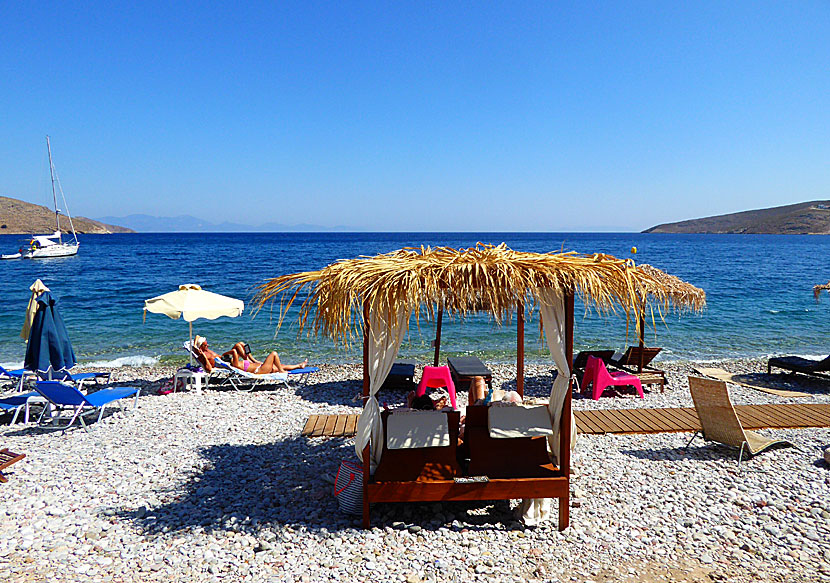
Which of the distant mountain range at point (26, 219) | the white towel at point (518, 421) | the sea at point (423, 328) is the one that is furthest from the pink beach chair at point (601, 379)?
the distant mountain range at point (26, 219)

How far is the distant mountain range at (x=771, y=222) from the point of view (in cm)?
10956

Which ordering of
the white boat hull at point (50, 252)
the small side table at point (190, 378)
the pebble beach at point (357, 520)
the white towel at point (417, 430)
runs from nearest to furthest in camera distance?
the pebble beach at point (357, 520) → the white towel at point (417, 430) → the small side table at point (190, 378) → the white boat hull at point (50, 252)

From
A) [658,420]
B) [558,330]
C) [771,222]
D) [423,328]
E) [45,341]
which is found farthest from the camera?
[771,222]

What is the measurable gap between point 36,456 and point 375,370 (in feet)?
14.6

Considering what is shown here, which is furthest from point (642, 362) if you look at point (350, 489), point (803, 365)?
point (350, 489)

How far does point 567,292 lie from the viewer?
14.6ft

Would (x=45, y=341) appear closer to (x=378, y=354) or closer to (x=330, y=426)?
(x=330, y=426)

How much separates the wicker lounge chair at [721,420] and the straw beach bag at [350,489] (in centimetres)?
384

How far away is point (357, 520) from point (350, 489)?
0.86 ft

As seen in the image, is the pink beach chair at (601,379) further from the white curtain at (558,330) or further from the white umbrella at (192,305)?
the white umbrella at (192,305)

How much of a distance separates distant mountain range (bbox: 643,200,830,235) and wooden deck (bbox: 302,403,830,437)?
409ft

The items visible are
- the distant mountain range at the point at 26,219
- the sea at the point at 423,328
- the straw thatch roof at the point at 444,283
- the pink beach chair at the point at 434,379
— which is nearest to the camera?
the straw thatch roof at the point at 444,283

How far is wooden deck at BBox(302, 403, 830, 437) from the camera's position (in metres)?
6.84

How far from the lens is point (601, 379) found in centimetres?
881
